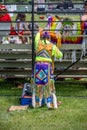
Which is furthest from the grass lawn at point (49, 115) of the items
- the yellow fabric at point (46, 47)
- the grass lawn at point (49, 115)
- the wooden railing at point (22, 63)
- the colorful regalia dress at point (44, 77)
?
the yellow fabric at point (46, 47)

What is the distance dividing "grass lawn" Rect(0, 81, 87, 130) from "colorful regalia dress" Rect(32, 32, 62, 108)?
0.17 m

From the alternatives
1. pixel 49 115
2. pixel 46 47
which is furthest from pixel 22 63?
pixel 49 115

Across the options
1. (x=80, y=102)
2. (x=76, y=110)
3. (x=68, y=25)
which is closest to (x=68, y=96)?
(x=80, y=102)

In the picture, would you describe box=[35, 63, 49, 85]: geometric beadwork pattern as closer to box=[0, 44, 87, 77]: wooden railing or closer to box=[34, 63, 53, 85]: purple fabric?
box=[34, 63, 53, 85]: purple fabric

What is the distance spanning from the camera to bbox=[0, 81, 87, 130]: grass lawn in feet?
20.8

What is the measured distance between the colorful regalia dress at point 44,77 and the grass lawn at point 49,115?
17cm

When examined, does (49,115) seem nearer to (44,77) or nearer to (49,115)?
(49,115)

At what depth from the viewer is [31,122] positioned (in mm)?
6562

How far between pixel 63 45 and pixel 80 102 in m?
1.31

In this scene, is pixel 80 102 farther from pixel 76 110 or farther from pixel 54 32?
pixel 54 32

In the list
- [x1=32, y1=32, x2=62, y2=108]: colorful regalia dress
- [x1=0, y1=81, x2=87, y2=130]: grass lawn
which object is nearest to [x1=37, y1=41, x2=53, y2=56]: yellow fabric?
[x1=32, y1=32, x2=62, y2=108]: colorful regalia dress

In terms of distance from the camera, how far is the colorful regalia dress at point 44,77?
7254 millimetres

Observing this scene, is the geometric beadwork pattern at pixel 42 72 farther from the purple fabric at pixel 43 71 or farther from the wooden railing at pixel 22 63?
the wooden railing at pixel 22 63

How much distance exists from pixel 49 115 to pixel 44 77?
735 mm
